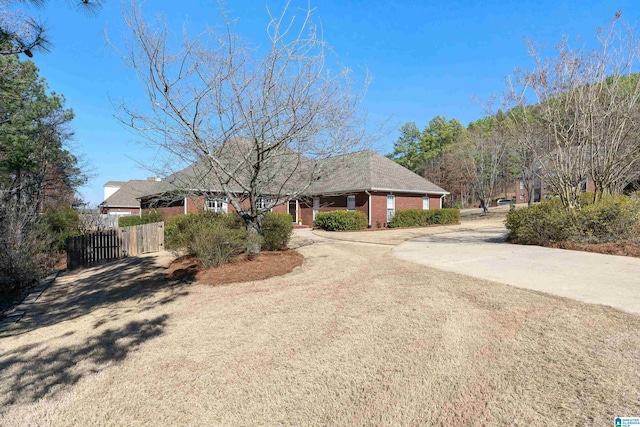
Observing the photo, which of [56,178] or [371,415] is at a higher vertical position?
[56,178]

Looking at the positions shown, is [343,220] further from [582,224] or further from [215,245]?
[215,245]

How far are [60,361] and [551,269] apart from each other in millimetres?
8192

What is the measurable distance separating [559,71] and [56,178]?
2424 centimetres

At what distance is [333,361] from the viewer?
3.22 m

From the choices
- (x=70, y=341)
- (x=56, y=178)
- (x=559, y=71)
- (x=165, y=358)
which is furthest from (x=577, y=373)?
(x=56, y=178)

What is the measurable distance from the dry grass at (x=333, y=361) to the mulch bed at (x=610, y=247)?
5.41m

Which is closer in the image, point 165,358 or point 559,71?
point 165,358

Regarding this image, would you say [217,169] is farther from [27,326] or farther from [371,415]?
[371,415]

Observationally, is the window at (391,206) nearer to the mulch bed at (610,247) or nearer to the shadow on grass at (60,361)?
the mulch bed at (610,247)

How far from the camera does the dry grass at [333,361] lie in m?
2.50

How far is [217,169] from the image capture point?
7.54 m

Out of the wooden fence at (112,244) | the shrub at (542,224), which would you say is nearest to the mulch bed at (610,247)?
the shrub at (542,224)

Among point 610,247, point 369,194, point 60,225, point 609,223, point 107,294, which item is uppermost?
point 369,194

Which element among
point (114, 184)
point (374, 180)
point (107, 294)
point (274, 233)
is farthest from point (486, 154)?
point (114, 184)
